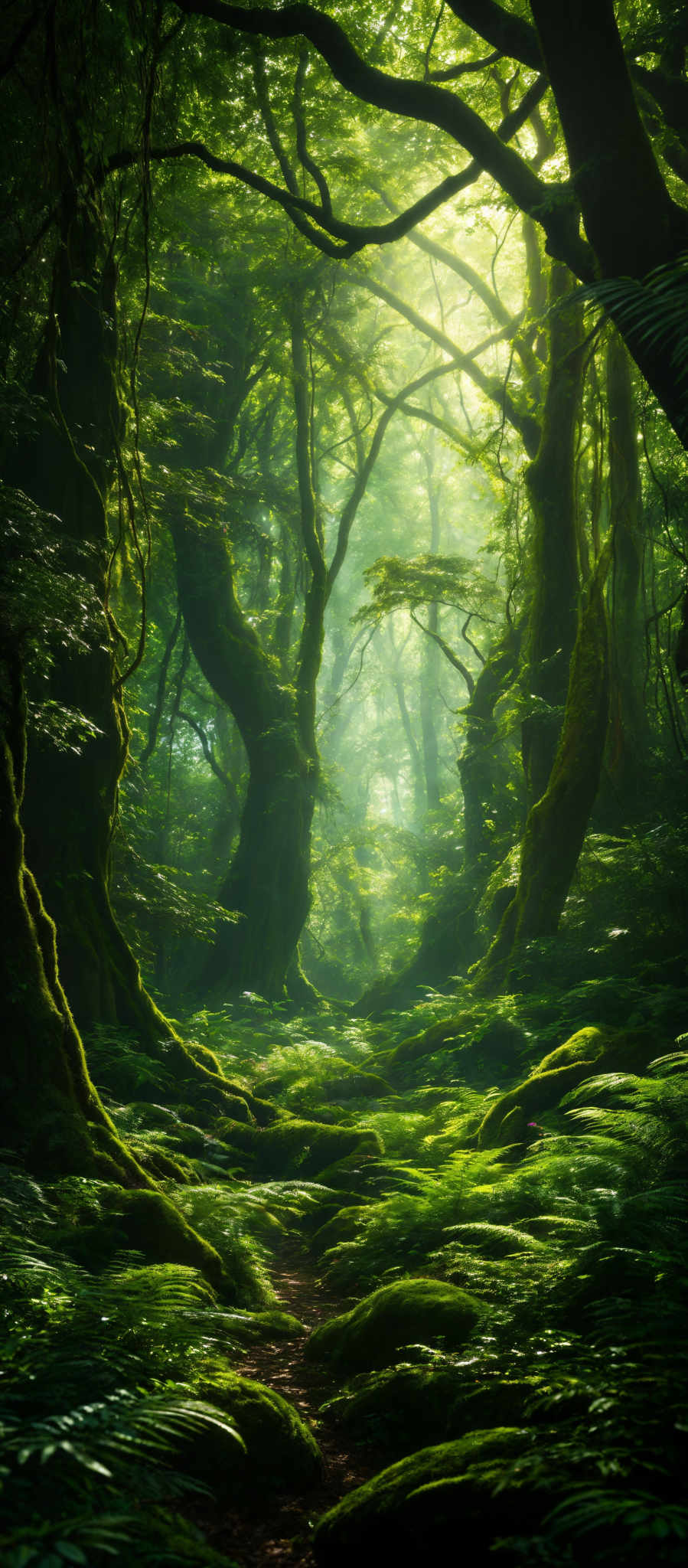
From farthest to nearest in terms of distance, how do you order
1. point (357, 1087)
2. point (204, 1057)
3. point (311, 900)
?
point (311, 900) → point (357, 1087) → point (204, 1057)

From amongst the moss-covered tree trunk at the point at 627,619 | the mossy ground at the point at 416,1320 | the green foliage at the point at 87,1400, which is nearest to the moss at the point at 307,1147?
the mossy ground at the point at 416,1320

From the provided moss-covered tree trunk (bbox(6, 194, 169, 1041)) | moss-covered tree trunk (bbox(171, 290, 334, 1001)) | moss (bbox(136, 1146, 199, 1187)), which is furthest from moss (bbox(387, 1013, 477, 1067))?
moss-covered tree trunk (bbox(171, 290, 334, 1001))

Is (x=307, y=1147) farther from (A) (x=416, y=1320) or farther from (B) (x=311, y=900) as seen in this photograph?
(B) (x=311, y=900)

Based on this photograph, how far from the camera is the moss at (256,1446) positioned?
9.23 feet

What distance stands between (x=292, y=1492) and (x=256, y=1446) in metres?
0.19

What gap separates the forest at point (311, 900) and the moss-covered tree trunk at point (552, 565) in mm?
68

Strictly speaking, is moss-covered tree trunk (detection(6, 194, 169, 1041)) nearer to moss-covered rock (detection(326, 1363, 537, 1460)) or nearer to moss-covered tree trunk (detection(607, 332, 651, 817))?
moss-covered rock (detection(326, 1363, 537, 1460))

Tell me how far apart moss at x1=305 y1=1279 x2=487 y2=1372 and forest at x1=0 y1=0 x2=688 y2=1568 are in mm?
24

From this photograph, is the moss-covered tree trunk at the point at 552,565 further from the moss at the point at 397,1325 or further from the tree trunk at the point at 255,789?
the moss at the point at 397,1325

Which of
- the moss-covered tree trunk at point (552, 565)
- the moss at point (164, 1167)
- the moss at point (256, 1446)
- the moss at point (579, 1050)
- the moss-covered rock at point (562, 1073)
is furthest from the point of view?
the moss-covered tree trunk at point (552, 565)

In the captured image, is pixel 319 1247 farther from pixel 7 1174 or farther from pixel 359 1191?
pixel 7 1174

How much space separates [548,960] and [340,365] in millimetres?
15109

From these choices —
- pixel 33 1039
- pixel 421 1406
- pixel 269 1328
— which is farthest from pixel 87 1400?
pixel 33 1039

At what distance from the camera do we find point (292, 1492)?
9.56 feet
